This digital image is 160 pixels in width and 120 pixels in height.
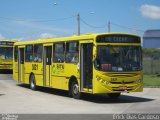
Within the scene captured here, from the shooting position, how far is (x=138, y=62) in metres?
18.6

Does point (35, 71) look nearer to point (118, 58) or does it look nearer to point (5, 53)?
point (118, 58)

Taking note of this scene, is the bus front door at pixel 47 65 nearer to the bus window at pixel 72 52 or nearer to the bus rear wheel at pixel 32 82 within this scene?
the bus rear wheel at pixel 32 82

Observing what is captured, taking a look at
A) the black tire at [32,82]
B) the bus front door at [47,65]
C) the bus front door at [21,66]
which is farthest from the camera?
the bus front door at [21,66]

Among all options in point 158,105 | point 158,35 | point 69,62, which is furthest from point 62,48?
point 158,35

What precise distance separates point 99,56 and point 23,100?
12.3 ft

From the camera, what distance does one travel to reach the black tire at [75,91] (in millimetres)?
19359

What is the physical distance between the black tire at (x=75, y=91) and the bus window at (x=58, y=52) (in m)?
1.79

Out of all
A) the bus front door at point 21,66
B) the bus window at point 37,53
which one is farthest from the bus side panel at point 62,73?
the bus front door at point 21,66

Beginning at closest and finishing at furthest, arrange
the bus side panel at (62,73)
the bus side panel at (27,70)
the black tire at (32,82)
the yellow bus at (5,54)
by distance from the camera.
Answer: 1. the bus side panel at (62,73)
2. the black tire at (32,82)
3. the bus side panel at (27,70)
4. the yellow bus at (5,54)

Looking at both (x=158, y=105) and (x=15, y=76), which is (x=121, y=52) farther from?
(x=15, y=76)

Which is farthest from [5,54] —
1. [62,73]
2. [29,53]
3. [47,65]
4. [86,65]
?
[86,65]

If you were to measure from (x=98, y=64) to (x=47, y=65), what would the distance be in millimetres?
5681

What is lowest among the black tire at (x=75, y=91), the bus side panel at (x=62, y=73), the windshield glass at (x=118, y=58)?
the black tire at (x=75, y=91)

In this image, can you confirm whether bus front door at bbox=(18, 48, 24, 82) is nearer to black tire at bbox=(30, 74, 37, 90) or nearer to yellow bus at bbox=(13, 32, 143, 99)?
black tire at bbox=(30, 74, 37, 90)
